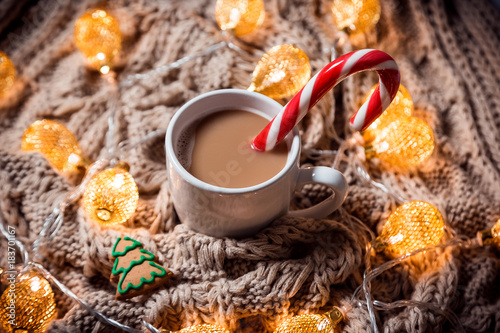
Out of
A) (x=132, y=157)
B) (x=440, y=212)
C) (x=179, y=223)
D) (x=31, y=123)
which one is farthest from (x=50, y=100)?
(x=440, y=212)

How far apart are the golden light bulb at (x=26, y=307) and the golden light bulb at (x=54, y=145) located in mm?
206

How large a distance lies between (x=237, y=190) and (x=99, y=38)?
1.57ft

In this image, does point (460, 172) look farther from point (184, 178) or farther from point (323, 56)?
point (184, 178)

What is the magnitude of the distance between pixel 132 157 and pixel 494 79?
28.5 inches

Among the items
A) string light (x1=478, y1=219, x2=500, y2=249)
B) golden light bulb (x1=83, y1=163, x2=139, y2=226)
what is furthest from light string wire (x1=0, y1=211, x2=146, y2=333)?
string light (x1=478, y1=219, x2=500, y2=249)

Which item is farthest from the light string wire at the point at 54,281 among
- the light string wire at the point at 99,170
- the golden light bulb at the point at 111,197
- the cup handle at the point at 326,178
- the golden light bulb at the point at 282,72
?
the golden light bulb at the point at 282,72

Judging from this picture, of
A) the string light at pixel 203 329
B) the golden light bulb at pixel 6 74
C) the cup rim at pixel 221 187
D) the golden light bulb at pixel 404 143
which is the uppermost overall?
the golden light bulb at pixel 6 74

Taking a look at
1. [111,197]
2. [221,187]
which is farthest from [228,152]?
[111,197]

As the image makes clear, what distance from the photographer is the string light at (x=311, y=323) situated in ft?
2.20

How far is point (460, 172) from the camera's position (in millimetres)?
875

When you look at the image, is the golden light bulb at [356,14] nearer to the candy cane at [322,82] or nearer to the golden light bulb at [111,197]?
the candy cane at [322,82]

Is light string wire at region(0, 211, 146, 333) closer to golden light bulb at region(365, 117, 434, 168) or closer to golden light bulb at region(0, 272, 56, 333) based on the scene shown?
golden light bulb at region(0, 272, 56, 333)

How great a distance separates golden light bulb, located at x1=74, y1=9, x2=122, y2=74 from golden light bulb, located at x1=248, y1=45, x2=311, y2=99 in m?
0.29

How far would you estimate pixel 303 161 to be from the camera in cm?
87
